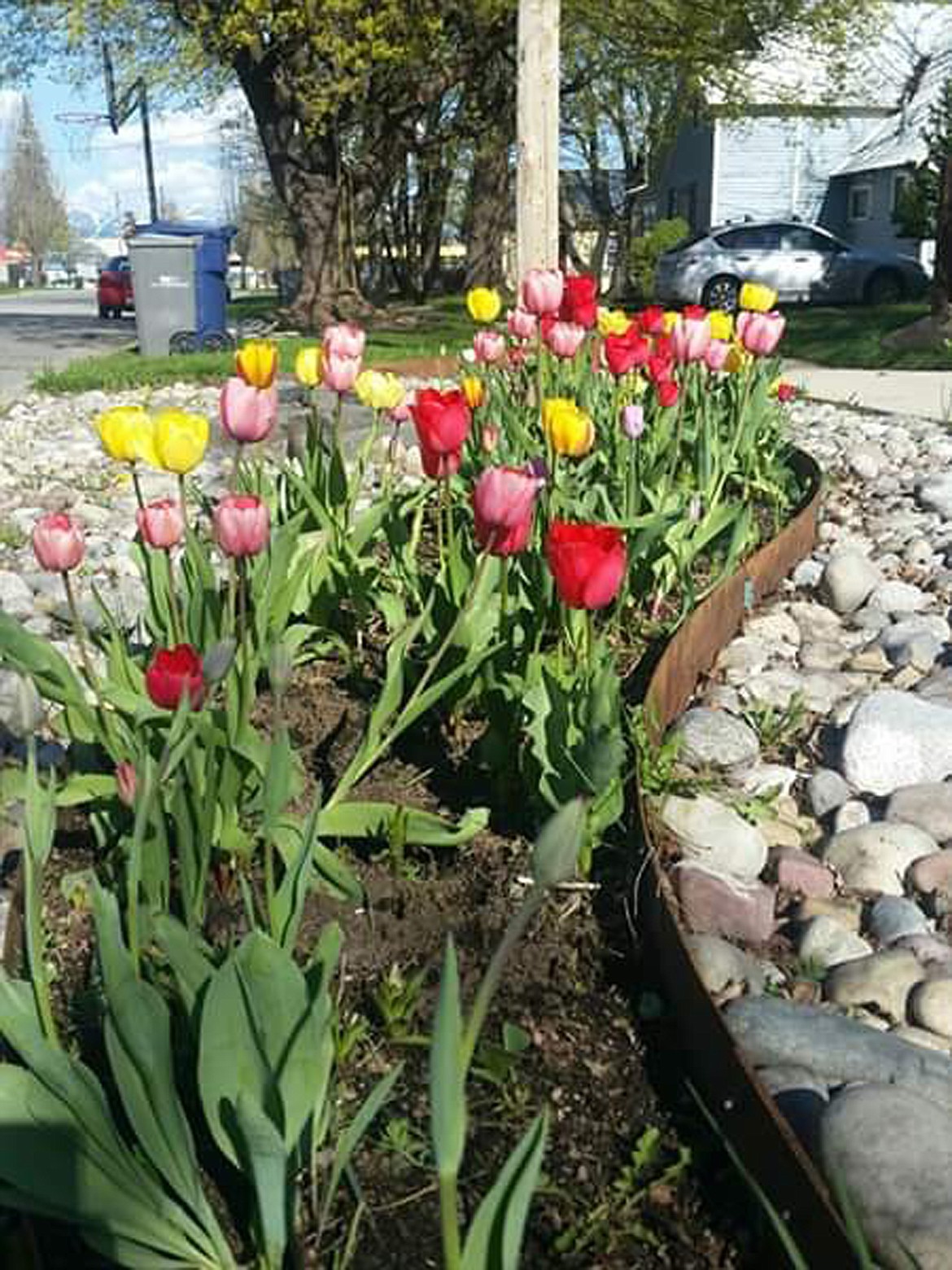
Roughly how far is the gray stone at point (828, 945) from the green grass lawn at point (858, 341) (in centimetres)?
860

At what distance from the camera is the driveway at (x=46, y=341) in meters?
12.6

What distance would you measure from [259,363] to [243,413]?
34cm

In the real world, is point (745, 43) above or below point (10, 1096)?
above

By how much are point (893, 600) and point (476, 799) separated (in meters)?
1.84

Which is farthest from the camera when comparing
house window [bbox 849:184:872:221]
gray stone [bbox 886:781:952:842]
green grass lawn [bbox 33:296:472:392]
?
house window [bbox 849:184:872:221]

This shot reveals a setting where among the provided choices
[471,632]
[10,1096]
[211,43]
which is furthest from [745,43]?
[10,1096]

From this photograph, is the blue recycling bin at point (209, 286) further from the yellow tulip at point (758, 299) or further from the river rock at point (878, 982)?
the river rock at point (878, 982)

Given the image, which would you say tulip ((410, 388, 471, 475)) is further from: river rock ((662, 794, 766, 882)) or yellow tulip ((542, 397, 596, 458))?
river rock ((662, 794, 766, 882))

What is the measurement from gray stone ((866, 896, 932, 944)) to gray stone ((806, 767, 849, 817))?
0.37 meters

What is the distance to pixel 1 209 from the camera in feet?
313

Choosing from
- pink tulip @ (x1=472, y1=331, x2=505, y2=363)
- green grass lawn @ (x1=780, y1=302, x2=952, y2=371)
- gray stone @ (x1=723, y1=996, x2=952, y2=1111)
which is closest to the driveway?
green grass lawn @ (x1=780, y1=302, x2=952, y2=371)

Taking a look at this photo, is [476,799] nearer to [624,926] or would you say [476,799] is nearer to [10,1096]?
[624,926]

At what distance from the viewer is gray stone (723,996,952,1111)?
1595 mm

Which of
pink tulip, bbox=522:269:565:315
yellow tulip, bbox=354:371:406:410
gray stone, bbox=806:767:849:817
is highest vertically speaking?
pink tulip, bbox=522:269:565:315
